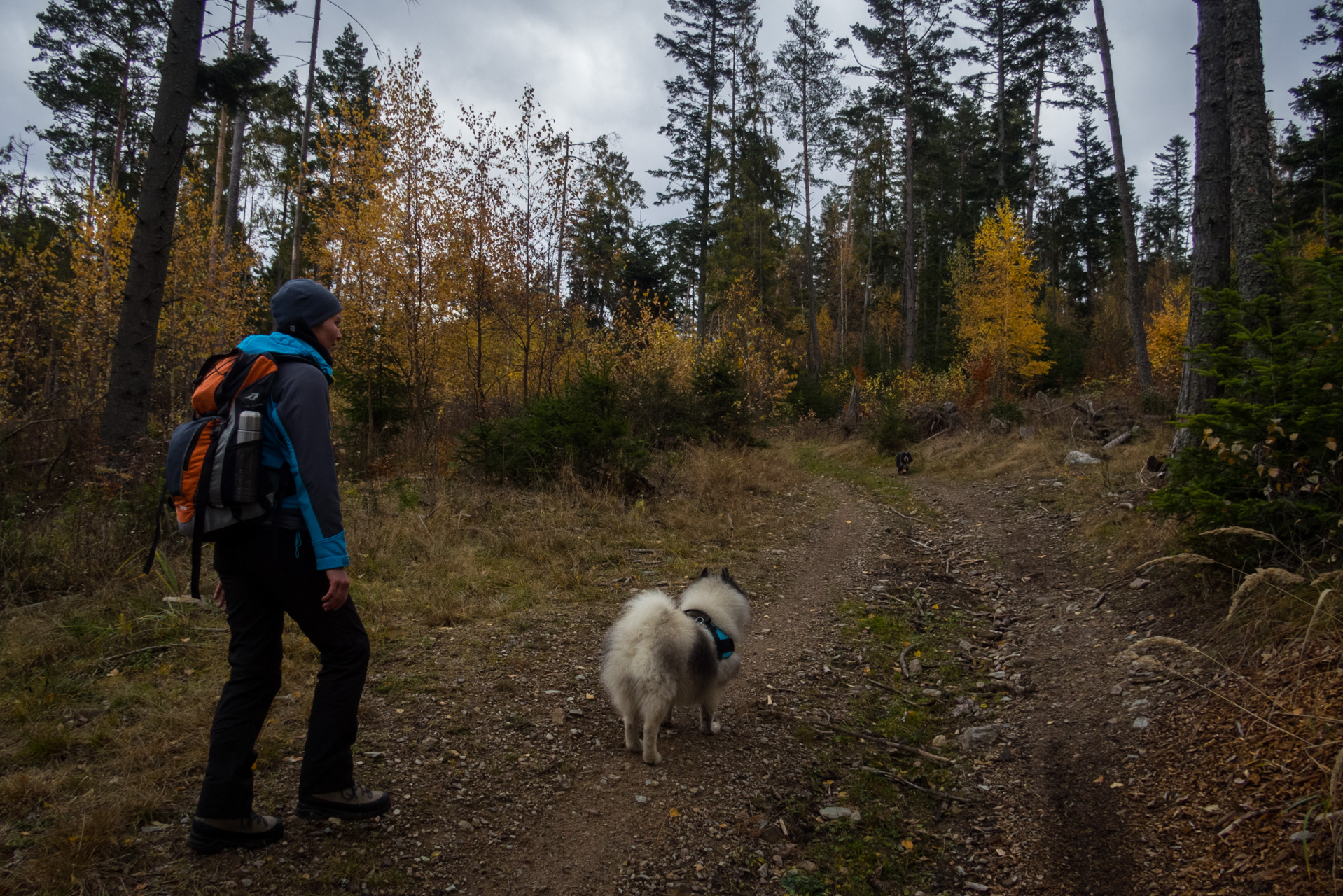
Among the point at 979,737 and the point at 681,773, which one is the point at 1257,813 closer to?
the point at 979,737

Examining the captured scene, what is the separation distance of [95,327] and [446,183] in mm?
7405

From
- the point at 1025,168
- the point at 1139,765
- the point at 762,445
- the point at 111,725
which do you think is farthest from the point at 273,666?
the point at 1025,168

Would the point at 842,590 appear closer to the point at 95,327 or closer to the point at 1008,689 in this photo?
the point at 1008,689

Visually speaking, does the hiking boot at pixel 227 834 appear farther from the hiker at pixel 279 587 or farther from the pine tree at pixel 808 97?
the pine tree at pixel 808 97

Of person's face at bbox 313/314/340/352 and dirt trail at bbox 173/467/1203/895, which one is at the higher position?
person's face at bbox 313/314/340/352

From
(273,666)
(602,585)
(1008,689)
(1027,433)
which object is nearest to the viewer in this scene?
(273,666)

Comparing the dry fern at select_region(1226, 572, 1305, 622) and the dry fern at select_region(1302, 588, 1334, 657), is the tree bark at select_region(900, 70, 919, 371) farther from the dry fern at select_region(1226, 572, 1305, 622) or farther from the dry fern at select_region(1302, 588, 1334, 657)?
the dry fern at select_region(1302, 588, 1334, 657)

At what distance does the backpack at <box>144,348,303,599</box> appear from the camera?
243 centimetres

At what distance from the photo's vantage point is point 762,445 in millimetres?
15703

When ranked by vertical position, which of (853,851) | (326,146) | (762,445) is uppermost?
(326,146)

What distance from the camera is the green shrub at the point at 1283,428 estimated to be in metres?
4.02

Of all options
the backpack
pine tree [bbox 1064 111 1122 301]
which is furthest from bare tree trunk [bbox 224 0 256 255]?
pine tree [bbox 1064 111 1122 301]

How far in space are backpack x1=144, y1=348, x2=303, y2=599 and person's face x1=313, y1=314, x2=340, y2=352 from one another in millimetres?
265

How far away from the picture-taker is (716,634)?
4.01 metres
